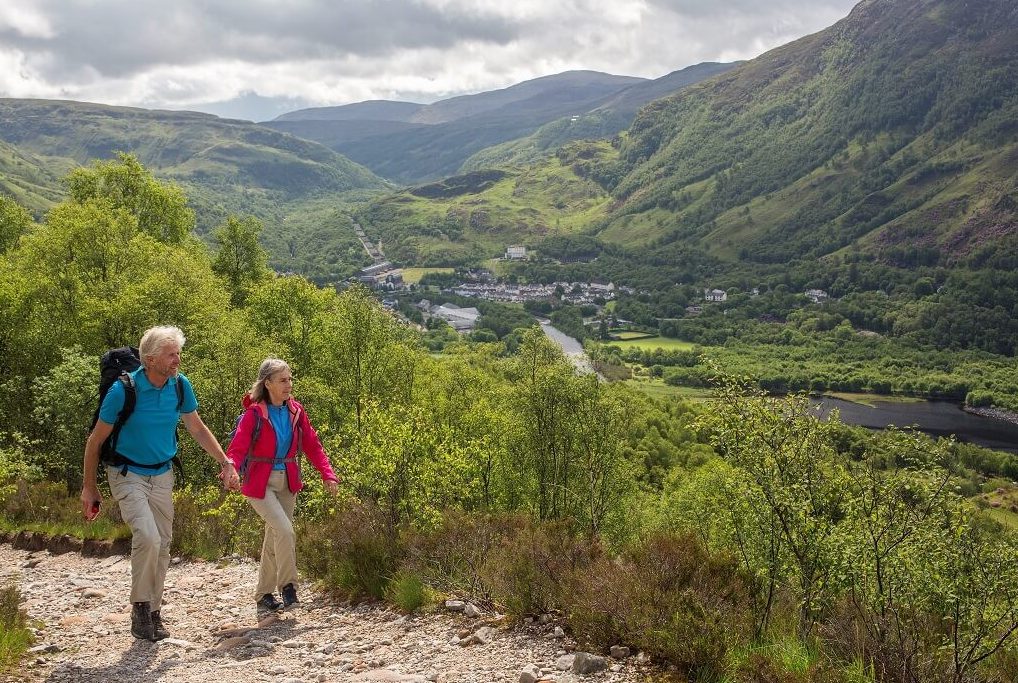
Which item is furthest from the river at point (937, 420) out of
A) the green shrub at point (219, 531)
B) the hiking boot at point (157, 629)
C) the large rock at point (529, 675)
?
the hiking boot at point (157, 629)

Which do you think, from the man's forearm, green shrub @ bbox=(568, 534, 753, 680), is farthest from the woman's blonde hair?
green shrub @ bbox=(568, 534, 753, 680)

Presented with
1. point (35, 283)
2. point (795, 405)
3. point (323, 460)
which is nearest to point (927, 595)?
point (795, 405)

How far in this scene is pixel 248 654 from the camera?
7.77m

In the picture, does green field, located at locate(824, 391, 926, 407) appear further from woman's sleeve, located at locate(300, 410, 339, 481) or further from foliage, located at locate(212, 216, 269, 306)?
woman's sleeve, located at locate(300, 410, 339, 481)

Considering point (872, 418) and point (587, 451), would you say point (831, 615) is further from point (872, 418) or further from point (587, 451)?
point (872, 418)

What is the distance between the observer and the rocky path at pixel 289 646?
6.90 metres

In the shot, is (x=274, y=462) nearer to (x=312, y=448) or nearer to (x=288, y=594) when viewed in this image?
(x=312, y=448)

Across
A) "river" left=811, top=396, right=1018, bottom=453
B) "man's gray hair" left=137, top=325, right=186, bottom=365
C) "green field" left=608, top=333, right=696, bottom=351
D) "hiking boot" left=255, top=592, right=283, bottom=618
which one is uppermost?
"man's gray hair" left=137, top=325, right=186, bottom=365

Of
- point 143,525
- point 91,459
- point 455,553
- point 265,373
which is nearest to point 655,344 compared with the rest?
point 455,553

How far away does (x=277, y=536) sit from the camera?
8906 mm

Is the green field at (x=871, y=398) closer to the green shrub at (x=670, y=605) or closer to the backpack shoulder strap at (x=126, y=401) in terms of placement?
the green shrub at (x=670, y=605)

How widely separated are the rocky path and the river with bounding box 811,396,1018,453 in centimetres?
12122

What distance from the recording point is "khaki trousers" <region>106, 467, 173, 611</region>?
310 inches

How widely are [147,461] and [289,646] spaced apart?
2782mm
